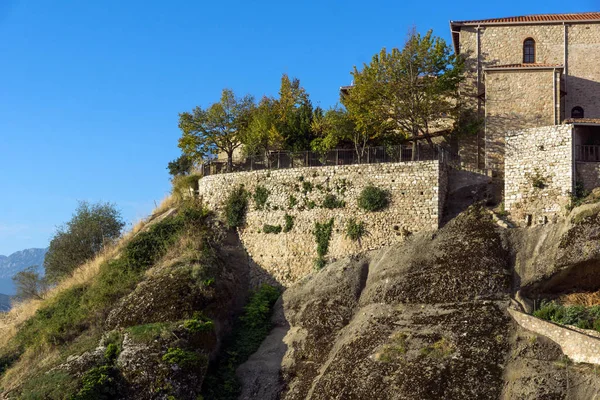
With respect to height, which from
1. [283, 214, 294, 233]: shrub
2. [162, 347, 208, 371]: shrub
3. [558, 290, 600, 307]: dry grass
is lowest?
[162, 347, 208, 371]: shrub

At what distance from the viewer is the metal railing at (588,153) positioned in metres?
31.2

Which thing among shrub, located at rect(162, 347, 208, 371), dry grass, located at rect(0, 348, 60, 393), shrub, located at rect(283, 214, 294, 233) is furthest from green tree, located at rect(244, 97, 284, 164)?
dry grass, located at rect(0, 348, 60, 393)

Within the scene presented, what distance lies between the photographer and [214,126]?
1604 inches

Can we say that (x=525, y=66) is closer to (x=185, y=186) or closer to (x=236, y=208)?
(x=236, y=208)

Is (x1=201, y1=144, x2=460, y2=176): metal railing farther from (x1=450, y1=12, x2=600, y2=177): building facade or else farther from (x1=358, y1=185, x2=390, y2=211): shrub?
(x1=358, y1=185, x2=390, y2=211): shrub

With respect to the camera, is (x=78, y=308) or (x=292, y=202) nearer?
(x=78, y=308)

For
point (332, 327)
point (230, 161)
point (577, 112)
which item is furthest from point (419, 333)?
point (230, 161)

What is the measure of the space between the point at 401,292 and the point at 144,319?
10652 mm

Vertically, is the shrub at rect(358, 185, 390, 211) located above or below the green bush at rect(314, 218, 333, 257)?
above

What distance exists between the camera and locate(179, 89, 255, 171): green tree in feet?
133

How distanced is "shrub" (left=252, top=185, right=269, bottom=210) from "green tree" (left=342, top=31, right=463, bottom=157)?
545 cm

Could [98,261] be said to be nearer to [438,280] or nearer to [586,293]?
[438,280]

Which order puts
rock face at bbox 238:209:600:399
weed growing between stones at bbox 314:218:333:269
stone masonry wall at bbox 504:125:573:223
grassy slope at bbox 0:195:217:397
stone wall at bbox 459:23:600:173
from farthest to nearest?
stone wall at bbox 459:23:600:173
weed growing between stones at bbox 314:218:333:269
stone masonry wall at bbox 504:125:573:223
grassy slope at bbox 0:195:217:397
rock face at bbox 238:209:600:399

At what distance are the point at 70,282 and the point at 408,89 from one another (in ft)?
64.3
